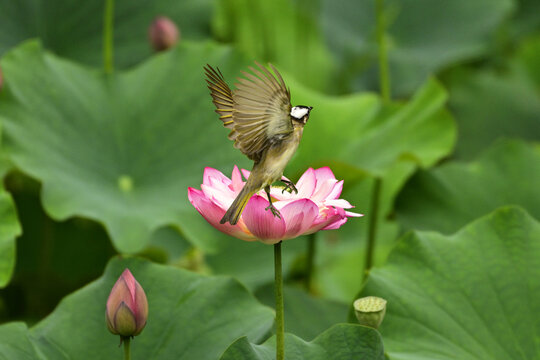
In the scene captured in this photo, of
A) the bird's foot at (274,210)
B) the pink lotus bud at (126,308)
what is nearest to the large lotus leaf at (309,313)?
the pink lotus bud at (126,308)

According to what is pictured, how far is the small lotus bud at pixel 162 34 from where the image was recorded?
5.73 feet

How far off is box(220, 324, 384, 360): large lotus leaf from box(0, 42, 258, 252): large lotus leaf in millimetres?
578

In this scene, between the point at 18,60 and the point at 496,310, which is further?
the point at 18,60

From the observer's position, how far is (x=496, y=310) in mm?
1050

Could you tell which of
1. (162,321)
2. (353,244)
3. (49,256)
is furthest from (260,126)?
(353,244)

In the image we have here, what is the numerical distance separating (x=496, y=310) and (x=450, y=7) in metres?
1.75

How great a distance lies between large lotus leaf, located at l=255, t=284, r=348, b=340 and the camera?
52.9 inches

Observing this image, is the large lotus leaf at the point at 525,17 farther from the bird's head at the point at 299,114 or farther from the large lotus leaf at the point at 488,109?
the bird's head at the point at 299,114

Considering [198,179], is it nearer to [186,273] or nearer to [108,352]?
[186,273]

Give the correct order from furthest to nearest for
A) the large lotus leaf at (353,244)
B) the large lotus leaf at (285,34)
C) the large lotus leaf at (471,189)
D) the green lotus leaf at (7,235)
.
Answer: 1. the large lotus leaf at (285,34)
2. the large lotus leaf at (353,244)
3. the large lotus leaf at (471,189)
4. the green lotus leaf at (7,235)

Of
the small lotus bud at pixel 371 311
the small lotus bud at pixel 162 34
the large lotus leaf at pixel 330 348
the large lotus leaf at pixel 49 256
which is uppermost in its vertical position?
the small lotus bud at pixel 162 34

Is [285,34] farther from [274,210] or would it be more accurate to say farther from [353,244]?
[274,210]

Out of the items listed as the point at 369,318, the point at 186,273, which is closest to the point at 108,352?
the point at 186,273

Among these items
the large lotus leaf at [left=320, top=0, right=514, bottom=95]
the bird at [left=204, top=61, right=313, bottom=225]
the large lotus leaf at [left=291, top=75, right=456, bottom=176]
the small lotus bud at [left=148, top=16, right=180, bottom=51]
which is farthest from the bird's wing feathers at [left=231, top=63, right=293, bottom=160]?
the large lotus leaf at [left=320, top=0, right=514, bottom=95]
